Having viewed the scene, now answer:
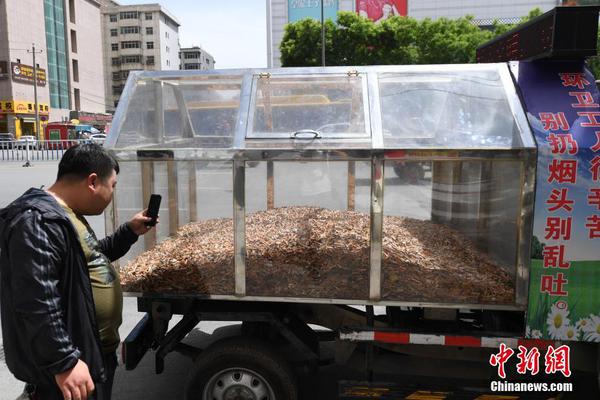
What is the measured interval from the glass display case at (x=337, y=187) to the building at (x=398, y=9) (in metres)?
56.5

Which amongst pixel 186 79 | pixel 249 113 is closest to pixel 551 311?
pixel 249 113

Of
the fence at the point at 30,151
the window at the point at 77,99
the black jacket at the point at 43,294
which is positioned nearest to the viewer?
the black jacket at the point at 43,294

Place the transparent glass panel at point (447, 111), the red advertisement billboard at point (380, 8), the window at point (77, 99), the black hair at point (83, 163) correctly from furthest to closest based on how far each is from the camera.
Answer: the window at point (77, 99) → the red advertisement billboard at point (380, 8) → the transparent glass panel at point (447, 111) → the black hair at point (83, 163)

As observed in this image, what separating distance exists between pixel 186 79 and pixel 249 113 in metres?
0.82

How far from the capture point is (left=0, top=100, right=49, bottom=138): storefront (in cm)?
5044

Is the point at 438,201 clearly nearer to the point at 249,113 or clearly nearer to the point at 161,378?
the point at 249,113

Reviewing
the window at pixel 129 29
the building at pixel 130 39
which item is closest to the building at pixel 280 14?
the building at pixel 130 39

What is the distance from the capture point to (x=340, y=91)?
11.5ft

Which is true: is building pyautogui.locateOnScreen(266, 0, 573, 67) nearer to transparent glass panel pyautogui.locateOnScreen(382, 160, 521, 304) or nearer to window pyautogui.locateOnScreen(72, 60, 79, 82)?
window pyautogui.locateOnScreen(72, 60, 79, 82)

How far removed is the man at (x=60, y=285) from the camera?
195cm

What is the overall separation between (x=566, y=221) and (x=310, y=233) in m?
1.55

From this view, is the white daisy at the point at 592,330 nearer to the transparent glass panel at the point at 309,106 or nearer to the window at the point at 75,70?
the transparent glass panel at the point at 309,106

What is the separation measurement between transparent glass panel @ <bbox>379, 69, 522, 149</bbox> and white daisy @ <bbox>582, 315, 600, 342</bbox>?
110 cm

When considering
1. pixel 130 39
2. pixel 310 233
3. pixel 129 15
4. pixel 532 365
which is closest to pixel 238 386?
pixel 310 233
